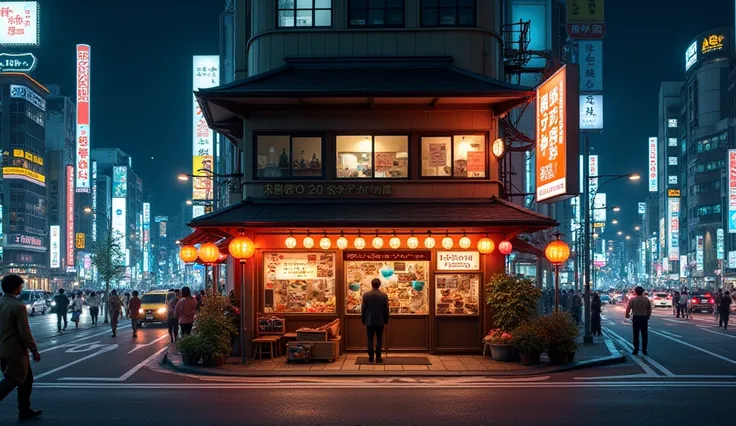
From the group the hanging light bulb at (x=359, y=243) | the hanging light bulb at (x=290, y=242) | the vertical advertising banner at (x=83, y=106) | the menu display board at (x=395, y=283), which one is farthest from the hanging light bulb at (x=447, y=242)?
the vertical advertising banner at (x=83, y=106)

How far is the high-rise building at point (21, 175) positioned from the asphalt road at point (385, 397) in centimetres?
8067

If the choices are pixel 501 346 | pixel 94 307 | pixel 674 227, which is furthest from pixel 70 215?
pixel 674 227

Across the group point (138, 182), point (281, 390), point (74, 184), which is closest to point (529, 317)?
point (281, 390)

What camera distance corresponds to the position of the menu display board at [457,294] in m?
21.3

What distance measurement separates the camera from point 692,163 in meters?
117

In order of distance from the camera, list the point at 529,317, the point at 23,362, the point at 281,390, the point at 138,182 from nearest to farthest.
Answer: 1. the point at 23,362
2. the point at 281,390
3. the point at 529,317
4. the point at 138,182

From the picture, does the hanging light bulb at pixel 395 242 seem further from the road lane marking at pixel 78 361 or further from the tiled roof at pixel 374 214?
the road lane marking at pixel 78 361

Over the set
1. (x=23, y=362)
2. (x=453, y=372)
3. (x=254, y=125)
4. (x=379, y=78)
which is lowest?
(x=453, y=372)

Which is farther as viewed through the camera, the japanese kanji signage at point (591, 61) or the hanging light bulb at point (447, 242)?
the japanese kanji signage at point (591, 61)

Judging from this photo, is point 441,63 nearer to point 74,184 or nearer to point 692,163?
point 74,184

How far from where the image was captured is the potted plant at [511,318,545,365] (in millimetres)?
18812

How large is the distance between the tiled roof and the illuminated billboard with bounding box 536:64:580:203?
3.13ft

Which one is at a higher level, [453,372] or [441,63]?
[441,63]

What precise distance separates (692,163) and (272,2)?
352 ft
